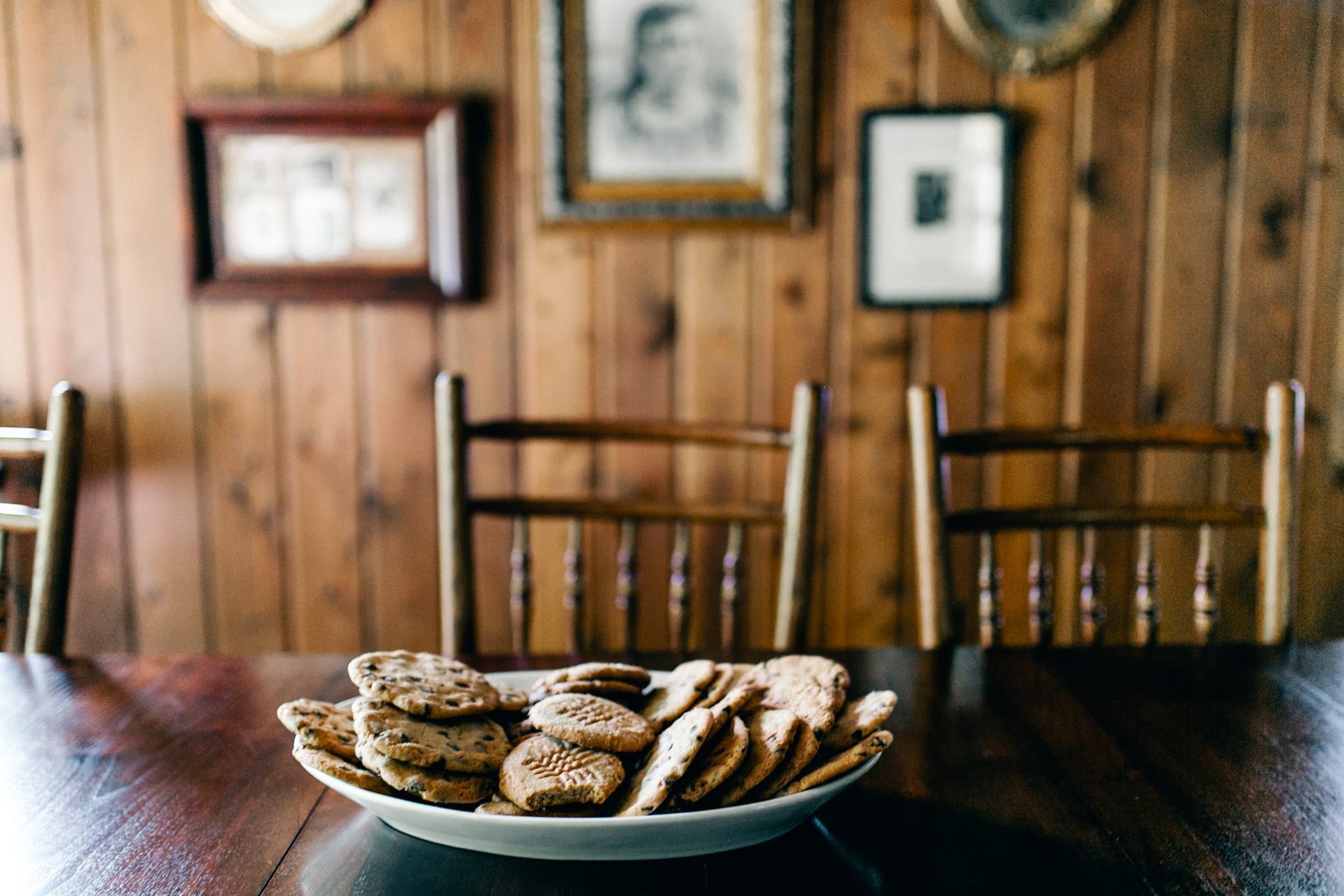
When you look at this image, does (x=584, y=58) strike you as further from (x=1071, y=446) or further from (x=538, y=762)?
(x=538, y=762)

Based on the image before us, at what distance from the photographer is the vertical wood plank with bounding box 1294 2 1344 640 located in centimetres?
190

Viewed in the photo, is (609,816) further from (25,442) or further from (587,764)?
(25,442)

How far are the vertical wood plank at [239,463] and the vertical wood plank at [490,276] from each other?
363mm

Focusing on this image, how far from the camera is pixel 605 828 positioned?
1.81 feet

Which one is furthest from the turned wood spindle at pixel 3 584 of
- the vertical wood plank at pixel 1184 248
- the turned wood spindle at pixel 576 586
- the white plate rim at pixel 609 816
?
the vertical wood plank at pixel 1184 248

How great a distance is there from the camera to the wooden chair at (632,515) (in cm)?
116

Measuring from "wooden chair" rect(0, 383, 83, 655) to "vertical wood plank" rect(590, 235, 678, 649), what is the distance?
1.00 m

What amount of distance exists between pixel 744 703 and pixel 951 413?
1.44m

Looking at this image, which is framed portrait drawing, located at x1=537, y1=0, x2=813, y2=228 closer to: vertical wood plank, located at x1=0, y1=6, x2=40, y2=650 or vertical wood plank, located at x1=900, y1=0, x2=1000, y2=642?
vertical wood plank, located at x1=900, y1=0, x2=1000, y2=642

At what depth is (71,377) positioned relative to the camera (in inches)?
77.0

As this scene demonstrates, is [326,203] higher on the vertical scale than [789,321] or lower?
higher

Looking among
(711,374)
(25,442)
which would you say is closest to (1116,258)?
(711,374)

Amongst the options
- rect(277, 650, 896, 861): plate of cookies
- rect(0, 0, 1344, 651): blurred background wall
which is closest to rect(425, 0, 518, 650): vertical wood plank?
rect(0, 0, 1344, 651): blurred background wall

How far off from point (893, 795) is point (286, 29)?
178cm
